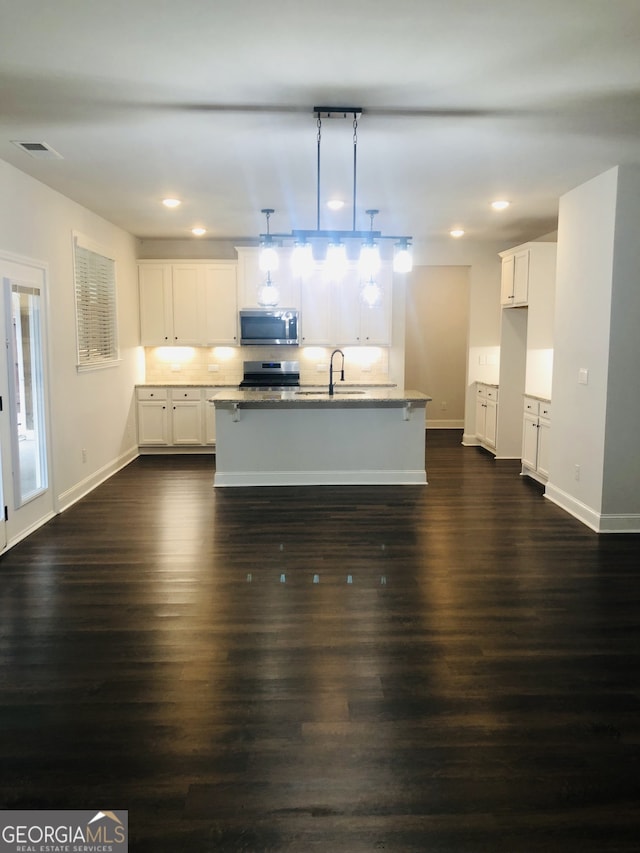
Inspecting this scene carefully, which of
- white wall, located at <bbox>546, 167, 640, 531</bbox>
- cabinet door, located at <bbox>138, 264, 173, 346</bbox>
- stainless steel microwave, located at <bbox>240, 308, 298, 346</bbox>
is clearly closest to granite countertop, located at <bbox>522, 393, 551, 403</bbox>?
white wall, located at <bbox>546, 167, 640, 531</bbox>

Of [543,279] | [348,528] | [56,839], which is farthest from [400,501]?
[56,839]

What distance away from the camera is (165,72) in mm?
2982

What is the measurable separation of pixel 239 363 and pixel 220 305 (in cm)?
82

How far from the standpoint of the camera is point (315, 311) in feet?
26.2

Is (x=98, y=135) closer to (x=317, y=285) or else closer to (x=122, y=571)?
(x=122, y=571)

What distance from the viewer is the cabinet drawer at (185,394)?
792cm

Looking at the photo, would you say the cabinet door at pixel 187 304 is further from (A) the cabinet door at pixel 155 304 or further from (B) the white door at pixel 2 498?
(B) the white door at pixel 2 498

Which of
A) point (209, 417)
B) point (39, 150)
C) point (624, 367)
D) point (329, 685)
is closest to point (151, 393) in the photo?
point (209, 417)

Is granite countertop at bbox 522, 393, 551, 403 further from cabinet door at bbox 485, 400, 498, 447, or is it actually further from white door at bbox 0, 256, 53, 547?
white door at bbox 0, 256, 53, 547

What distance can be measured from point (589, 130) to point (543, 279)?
3.16 metres

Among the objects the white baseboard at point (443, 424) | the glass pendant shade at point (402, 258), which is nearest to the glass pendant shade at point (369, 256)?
the glass pendant shade at point (402, 258)

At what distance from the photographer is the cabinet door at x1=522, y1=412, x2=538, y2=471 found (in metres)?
6.47

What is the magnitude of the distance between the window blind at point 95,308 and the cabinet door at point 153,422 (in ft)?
→ 3.24

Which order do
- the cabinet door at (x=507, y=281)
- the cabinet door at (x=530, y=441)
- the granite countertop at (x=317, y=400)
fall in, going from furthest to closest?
1. the cabinet door at (x=507, y=281)
2. the cabinet door at (x=530, y=441)
3. the granite countertop at (x=317, y=400)
